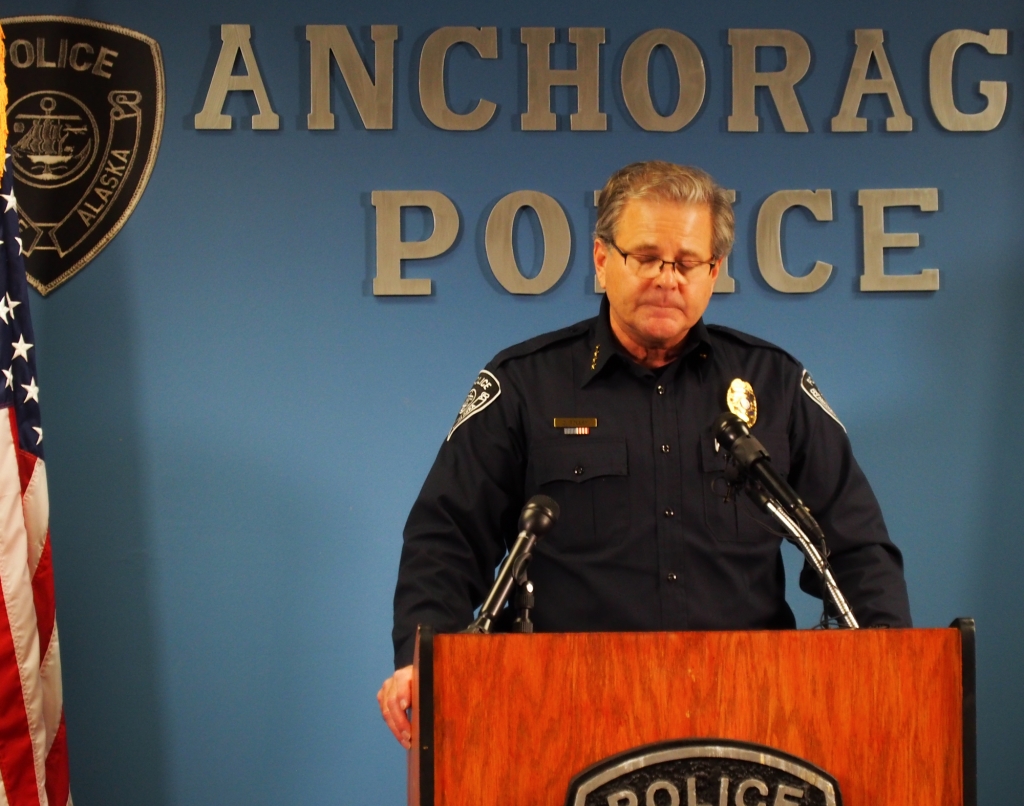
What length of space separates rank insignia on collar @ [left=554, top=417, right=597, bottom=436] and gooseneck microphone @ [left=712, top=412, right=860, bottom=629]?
493mm

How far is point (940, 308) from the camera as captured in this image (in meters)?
2.94

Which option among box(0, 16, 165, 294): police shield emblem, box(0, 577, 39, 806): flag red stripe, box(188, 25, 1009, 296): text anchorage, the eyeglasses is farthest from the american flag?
the eyeglasses

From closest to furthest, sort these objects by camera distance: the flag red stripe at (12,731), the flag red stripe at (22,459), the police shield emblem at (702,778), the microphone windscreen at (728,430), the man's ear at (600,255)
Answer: the police shield emblem at (702,778)
the microphone windscreen at (728,430)
the man's ear at (600,255)
the flag red stripe at (12,731)
the flag red stripe at (22,459)

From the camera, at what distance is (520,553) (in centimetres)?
140

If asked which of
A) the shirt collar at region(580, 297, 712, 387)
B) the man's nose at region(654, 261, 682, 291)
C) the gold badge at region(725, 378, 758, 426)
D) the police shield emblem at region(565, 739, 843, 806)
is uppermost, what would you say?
the man's nose at region(654, 261, 682, 291)

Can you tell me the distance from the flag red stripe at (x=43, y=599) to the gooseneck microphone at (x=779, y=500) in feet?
5.34

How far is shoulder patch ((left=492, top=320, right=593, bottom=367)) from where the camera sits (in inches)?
82.9

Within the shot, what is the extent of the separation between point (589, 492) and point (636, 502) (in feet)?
0.26

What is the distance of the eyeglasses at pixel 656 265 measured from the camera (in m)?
1.93

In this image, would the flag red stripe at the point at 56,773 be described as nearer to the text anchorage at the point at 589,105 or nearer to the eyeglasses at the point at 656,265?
the text anchorage at the point at 589,105

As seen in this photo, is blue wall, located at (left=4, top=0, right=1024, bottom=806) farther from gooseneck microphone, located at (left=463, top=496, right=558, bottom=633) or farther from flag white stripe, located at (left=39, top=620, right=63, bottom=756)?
gooseneck microphone, located at (left=463, top=496, right=558, bottom=633)

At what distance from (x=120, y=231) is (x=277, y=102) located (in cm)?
49

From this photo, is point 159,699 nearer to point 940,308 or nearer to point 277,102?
point 277,102

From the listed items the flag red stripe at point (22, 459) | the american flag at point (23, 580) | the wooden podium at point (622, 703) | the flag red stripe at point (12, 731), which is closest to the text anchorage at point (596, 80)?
the american flag at point (23, 580)
